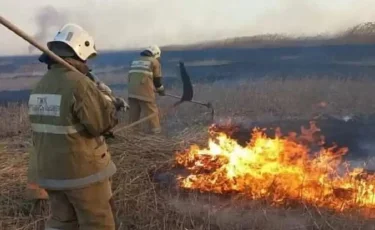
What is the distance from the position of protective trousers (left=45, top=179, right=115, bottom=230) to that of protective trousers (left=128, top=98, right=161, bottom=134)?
5.13 m

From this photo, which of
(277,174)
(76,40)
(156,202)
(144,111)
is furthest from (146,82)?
(76,40)

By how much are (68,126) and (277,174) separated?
257 centimetres

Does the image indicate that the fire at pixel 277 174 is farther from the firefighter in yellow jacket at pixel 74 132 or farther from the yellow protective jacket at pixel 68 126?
the yellow protective jacket at pixel 68 126

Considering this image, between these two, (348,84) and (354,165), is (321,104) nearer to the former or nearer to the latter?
(348,84)

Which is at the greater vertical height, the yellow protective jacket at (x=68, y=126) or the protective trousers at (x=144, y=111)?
the yellow protective jacket at (x=68, y=126)

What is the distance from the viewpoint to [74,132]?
4.12 meters

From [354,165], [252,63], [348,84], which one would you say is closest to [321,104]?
[348,84]

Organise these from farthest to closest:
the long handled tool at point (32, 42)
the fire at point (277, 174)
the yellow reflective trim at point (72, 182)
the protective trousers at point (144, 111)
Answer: the protective trousers at point (144, 111) → the fire at point (277, 174) → the yellow reflective trim at point (72, 182) → the long handled tool at point (32, 42)

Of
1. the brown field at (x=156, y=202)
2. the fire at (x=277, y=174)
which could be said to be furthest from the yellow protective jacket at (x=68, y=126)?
the fire at (x=277, y=174)

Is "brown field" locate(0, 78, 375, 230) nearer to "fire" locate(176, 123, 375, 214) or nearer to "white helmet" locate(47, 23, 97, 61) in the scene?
"fire" locate(176, 123, 375, 214)

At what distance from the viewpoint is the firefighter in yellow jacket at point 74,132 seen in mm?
4078

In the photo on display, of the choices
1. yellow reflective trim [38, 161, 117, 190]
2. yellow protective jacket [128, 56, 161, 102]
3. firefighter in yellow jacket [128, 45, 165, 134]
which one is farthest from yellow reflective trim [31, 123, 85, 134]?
yellow protective jacket [128, 56, 161, 102]

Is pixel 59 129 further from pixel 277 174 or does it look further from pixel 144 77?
pixel 144 77

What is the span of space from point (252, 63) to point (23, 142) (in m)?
21.6
